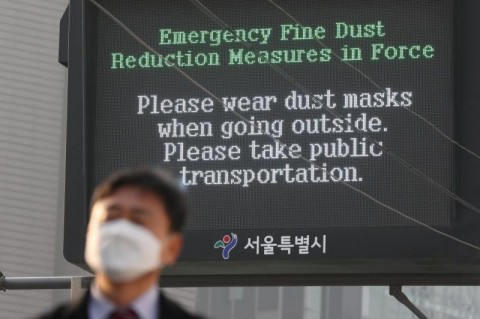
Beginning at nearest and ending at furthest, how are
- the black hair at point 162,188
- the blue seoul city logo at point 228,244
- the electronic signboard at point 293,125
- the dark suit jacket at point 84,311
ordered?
the dark suit jacket at point 84,311, the black hair at point 162,188, the electronic signboard at point 293,125, the blue seoul city logo at point 228,244

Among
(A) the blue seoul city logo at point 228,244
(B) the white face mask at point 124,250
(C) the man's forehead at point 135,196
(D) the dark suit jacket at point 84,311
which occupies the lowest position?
(D) the dark suit jacket at point 84,311

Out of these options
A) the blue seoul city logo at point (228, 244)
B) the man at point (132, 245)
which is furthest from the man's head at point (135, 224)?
the blue seoul city logo at point (228, 244)

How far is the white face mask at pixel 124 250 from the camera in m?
3.19

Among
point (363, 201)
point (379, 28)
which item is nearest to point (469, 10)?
point (379, 28)

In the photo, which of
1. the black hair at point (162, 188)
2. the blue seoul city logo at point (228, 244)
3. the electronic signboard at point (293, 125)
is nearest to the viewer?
the black hair at point (162, 188)

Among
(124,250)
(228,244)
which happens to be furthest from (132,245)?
(228,244)

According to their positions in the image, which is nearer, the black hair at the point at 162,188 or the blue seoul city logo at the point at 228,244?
the black hair at the point at 162,188

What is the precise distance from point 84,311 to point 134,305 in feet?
0.29

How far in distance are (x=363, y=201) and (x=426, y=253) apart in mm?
471

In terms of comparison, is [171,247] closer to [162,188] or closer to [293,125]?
[162,188]

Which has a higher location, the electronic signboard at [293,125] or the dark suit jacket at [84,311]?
the electronic signboard at [293,125]

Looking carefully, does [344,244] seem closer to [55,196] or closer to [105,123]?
[105,123]

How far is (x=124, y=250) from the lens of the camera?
3.22 m

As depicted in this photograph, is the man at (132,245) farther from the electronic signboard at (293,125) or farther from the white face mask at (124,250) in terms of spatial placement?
the electronic signboard at (293,125)
